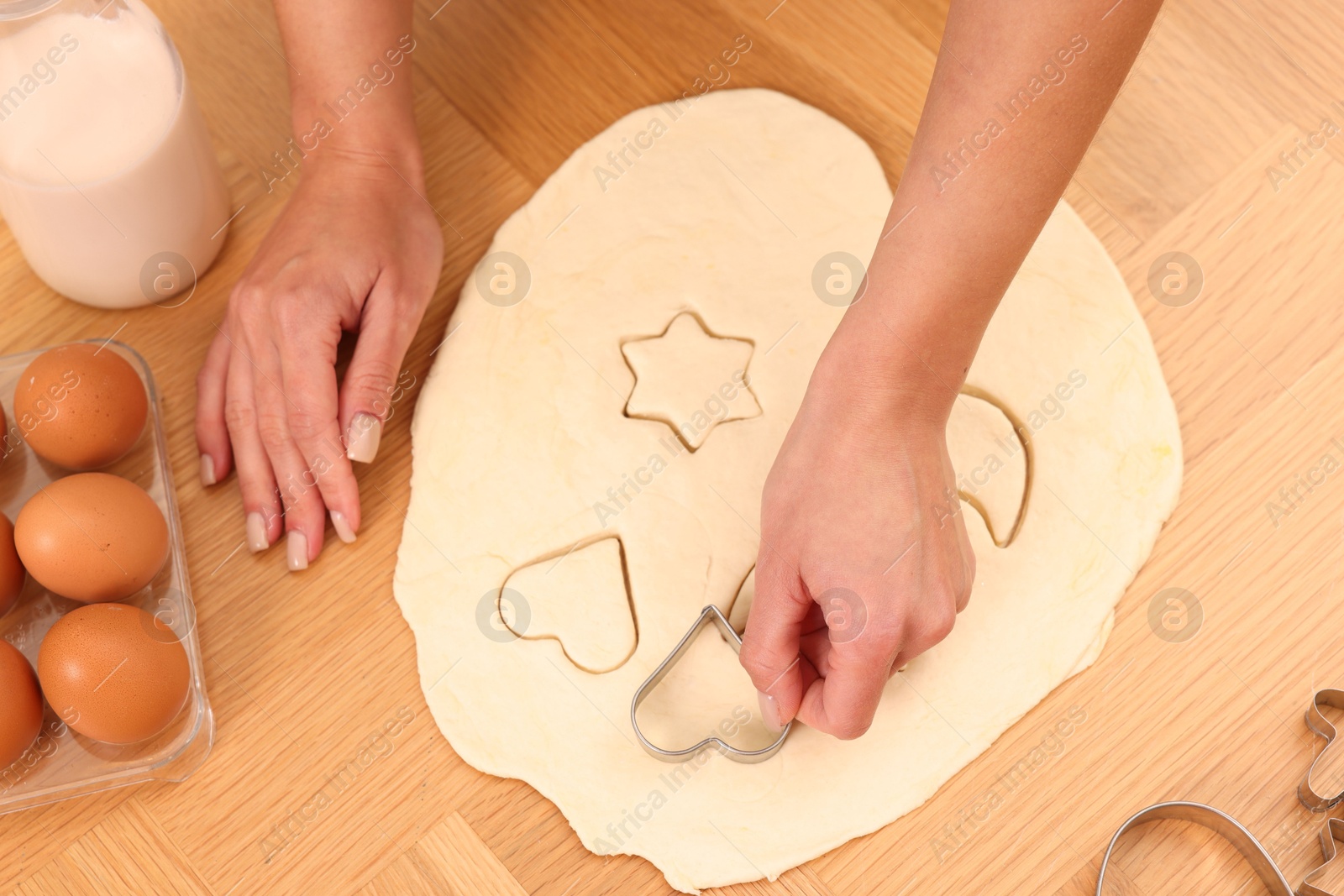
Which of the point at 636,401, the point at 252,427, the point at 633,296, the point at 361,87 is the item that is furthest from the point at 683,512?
the point at 361,87

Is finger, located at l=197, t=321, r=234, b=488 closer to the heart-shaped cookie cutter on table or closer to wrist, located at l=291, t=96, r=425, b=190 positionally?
wrist, located at l=291, t=96, r=425, b=190

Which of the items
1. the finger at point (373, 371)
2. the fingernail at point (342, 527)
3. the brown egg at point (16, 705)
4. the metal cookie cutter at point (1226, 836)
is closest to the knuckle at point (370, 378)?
the finger at point (373, 371)

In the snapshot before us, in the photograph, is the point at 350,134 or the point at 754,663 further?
the point at 350,134

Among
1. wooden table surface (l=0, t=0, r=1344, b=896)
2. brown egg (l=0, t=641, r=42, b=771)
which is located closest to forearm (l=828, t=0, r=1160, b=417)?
wooden table surface (l=0, t=0, r=1344, b=896)

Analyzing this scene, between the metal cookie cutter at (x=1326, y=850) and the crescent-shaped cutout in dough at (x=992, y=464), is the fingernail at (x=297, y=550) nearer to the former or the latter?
the crescent-shaped cutout in dough at (x=992, y=464)

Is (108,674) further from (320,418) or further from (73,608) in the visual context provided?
(320,418)

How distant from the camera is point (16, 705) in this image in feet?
2.68

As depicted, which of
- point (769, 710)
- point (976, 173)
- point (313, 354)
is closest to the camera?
point (976, 173)

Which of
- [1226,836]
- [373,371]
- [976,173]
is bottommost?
[373,371]

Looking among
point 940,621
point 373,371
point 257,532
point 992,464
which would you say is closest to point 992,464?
point 992,464

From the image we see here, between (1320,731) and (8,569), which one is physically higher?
(1320,731)

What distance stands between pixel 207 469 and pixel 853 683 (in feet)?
2.03

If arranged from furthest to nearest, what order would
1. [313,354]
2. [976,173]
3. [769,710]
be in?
[313,354] < [769,710] < [976,173]

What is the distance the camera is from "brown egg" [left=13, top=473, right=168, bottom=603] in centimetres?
84
